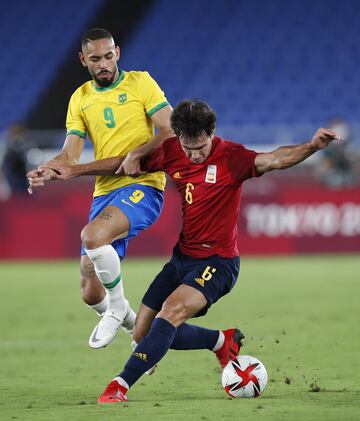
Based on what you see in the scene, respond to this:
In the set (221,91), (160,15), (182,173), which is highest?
(160,15)

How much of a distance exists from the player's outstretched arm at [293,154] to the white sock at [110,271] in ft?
4.56

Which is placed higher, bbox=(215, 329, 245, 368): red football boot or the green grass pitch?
bbox=(215, 329, 245, 368): red football boot

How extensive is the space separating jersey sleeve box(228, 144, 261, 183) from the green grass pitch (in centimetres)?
141

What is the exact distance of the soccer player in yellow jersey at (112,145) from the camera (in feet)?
23.7

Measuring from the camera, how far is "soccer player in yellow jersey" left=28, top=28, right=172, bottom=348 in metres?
7.22

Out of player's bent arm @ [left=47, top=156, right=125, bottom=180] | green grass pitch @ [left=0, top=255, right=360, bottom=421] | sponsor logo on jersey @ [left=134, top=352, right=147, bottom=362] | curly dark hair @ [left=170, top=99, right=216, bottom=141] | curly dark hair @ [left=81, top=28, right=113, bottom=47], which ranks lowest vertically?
green grass pitch @ [left=0, top=255, right=360, bottom=421]

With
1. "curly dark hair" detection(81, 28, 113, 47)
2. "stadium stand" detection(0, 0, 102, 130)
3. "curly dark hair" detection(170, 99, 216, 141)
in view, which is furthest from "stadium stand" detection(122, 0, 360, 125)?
"curly dark hair" detection(170, 99, 216, 141)

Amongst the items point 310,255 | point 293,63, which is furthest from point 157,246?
point 293,63

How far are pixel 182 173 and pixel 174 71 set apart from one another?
1759 centimetres

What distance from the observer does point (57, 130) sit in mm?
22984

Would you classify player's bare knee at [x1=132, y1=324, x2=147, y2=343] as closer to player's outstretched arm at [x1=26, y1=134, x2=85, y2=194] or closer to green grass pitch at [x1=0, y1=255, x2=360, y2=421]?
green grass pitch at [x1=0, y1=255, x2=360, y2=421]

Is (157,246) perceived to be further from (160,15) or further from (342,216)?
(160,15)

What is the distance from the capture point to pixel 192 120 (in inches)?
243

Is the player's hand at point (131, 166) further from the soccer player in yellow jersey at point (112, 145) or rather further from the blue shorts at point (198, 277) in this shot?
the blue shorts at point (198, 277)
